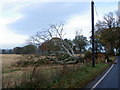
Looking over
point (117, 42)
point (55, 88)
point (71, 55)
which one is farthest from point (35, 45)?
point (117, 42)

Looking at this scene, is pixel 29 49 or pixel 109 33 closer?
pixel 29 49

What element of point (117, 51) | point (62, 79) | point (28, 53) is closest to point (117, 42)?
point (117, 51)

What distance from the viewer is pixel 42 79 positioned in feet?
38.8

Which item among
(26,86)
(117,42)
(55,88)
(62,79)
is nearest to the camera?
(26,86)

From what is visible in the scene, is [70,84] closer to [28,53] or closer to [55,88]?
[55,88]

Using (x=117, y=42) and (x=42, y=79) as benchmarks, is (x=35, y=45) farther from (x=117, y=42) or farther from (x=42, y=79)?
(x=117, y=42)

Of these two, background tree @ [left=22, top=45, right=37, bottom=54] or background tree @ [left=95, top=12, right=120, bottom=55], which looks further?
background tree @ [left=95, top=12, right=120, bottom=55]

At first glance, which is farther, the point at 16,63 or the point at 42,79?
the point at 16,63

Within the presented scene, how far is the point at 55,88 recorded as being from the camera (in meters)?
11.2

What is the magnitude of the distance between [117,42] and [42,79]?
276ft

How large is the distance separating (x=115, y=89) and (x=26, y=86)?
4872 millimetres

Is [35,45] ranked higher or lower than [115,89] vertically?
higher

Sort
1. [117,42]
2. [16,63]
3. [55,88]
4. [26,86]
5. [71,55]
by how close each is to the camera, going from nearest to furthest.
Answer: [26,86]
[55,88]
[16,63]
[71,55]
[117,42]

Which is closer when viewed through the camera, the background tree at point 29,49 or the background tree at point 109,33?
the background tree at point 29,49
